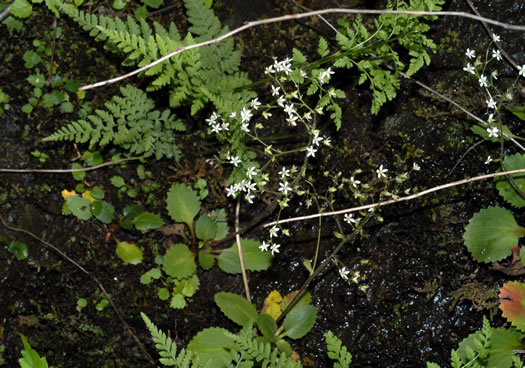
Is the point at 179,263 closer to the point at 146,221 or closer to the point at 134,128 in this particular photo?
the point at 146,221

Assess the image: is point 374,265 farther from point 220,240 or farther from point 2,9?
point 2,9

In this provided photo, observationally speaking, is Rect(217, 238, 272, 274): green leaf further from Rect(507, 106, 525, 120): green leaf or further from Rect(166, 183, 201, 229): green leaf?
Rect(507, 106, 525, 120): green leaf

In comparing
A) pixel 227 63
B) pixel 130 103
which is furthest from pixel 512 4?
pixel 130 103

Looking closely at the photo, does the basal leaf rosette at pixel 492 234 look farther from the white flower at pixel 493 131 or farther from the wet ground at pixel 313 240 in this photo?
the white flower at pixel 493 131

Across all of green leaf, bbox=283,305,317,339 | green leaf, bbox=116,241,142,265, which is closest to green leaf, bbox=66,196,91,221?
green leaf, bbox=116,241,142,265

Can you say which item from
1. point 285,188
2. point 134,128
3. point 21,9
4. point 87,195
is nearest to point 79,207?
point 87,195

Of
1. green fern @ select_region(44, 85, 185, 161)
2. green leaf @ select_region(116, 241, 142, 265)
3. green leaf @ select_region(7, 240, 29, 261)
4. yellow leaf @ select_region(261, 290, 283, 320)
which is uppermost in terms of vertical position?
green fern @ select_region(44, 85, 185, 161)

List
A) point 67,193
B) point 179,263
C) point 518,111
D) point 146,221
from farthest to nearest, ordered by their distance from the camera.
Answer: point 67,193 < point 146,221 < point 179,263 < point 518,111
